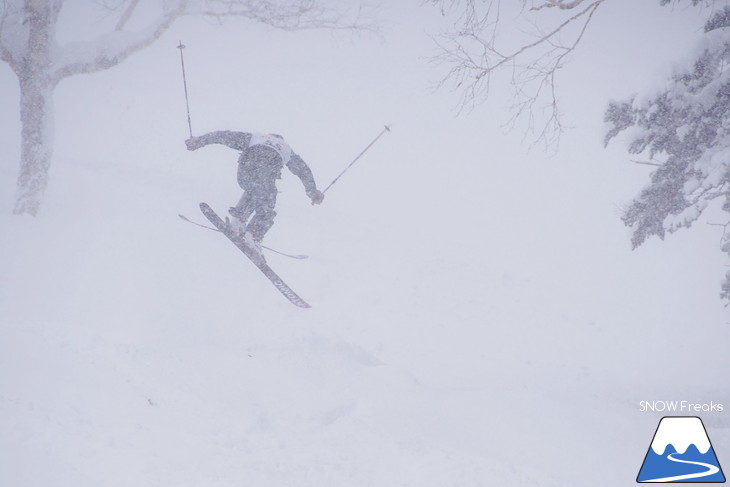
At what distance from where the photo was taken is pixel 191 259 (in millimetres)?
7660

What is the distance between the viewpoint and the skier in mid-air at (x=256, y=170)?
6273 mm

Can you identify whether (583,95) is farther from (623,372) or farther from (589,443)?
(589,443)

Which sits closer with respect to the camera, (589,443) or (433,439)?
(433,439)

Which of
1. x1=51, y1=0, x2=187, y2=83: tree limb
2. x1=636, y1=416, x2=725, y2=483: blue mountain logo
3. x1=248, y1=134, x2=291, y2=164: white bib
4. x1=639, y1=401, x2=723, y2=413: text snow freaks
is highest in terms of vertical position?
x1=51, y1=0, x2=187, y2=83: tree limb

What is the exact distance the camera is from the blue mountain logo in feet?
11.5

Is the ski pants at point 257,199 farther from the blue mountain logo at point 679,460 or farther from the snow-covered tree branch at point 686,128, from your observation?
the blue mountain logo at point 679,460

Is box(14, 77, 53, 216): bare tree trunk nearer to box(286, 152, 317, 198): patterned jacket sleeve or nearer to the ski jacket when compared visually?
the ski jacket

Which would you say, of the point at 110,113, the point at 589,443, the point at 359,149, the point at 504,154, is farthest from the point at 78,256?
the point at 504,154

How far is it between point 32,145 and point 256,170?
14.4ft

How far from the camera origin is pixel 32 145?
298 inches

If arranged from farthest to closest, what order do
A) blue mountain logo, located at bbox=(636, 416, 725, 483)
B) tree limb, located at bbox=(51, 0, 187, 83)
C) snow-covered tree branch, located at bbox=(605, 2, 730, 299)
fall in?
tree limb, located at bbox=(51, 0, 187, 83)
snow-covered tree branch, located at bbox=(605, 2, 730, 299)
blue mountain logo, located at bbox=(636, 416, 725, 483)

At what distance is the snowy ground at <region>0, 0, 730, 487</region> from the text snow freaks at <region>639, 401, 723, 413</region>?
0.19 metres

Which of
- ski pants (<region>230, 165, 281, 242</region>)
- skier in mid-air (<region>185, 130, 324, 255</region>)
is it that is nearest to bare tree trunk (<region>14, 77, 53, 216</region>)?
skier in mid-air (<region>185, 130, 324, 255</region>)

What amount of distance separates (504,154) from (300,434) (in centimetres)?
2305
